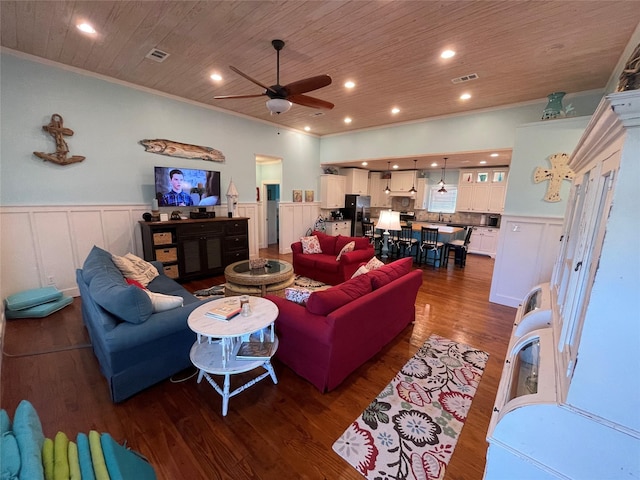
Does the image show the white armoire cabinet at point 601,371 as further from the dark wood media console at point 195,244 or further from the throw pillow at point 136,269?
the dark wood media console at point 195,244

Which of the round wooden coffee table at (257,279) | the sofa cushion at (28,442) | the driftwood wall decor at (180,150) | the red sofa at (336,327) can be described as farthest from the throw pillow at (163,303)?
the driftwood wall decor at (180,150)

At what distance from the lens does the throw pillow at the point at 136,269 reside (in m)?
2.91

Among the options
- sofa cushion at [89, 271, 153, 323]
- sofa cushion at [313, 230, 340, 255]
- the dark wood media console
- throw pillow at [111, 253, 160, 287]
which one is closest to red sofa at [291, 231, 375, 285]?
sofa cushion at [313, 230, 340, 255]

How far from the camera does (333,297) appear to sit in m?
2.08

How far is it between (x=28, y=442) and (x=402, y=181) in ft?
30.7

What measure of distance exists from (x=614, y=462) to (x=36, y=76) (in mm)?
5926

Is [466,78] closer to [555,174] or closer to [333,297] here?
[555,174]

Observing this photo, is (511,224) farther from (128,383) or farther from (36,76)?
(36,76)

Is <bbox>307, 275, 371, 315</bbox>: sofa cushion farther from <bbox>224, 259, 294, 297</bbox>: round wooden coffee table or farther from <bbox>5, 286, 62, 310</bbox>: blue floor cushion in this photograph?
<bbox>5, 286, 62, 310</bbox>: blue floor cushion

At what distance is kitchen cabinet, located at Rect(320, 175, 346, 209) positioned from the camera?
24.8 feet

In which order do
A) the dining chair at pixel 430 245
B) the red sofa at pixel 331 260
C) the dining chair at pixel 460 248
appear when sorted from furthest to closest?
1. the dining chair at pixel 460 248
2. the dining chair at pixel 430 245
3. the red sofa at pixel 331 260

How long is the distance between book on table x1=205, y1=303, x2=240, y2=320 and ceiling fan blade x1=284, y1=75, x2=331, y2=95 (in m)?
2.34

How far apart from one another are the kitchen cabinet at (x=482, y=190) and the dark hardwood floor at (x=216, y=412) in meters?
5.82

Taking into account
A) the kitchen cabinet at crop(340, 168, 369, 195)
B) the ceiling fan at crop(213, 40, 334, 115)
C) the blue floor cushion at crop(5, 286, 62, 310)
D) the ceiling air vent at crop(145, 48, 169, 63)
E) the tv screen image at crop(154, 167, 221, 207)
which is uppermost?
the ceiling air vent at crop(145, 48, 169, 63)
